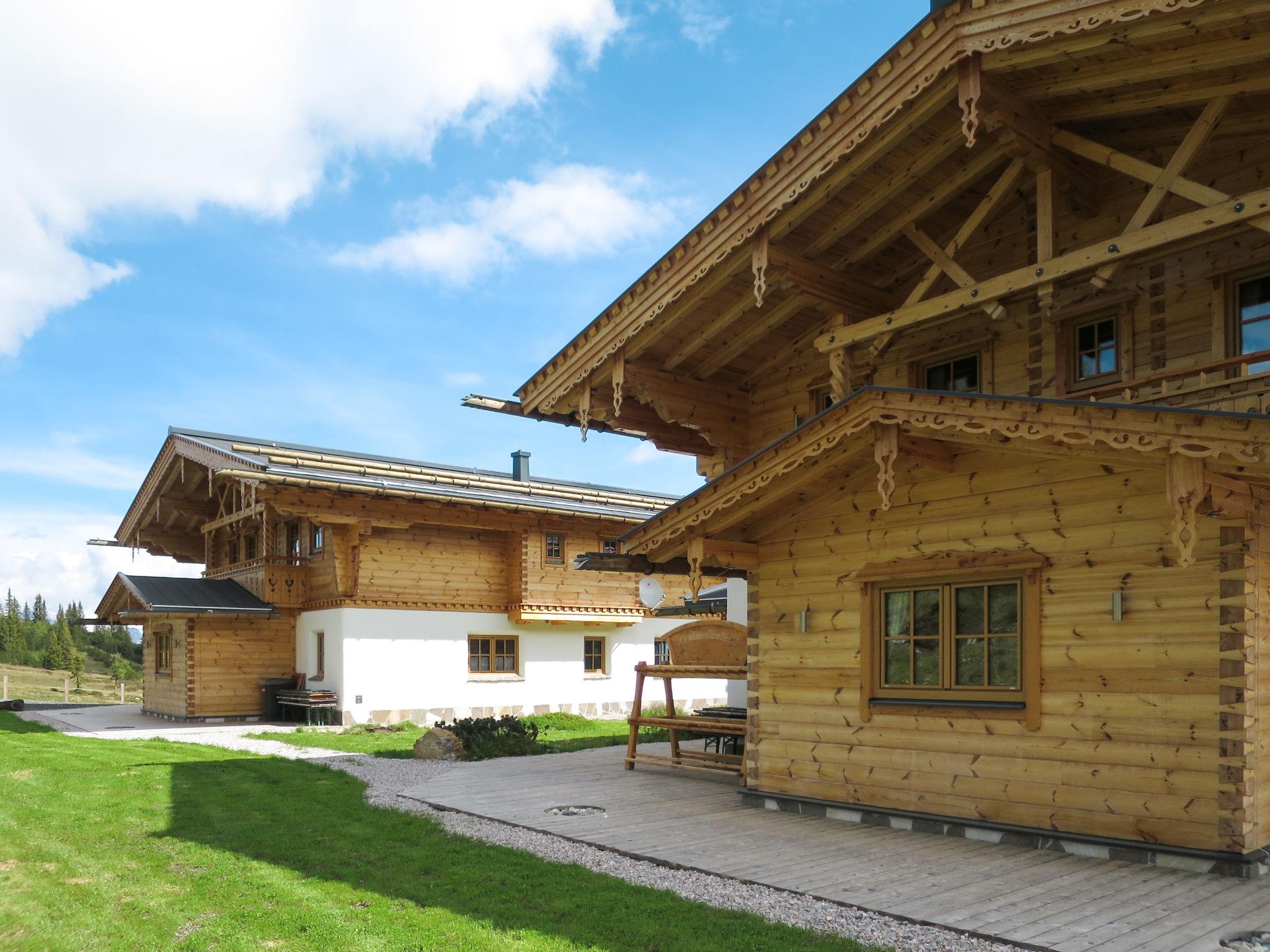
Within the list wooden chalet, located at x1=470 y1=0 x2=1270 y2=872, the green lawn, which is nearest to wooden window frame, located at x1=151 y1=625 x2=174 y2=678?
the green lawn

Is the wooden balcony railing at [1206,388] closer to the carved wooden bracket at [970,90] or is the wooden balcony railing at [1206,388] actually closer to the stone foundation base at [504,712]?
the carved wooden bracket at [970,90]

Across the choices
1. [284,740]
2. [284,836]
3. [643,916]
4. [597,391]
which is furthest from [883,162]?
[284,740]

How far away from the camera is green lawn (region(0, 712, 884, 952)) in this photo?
616 centimetres

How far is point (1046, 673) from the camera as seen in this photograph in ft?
28.5

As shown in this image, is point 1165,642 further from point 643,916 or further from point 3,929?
point 3,929

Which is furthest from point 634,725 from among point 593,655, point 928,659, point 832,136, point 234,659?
point 234,659

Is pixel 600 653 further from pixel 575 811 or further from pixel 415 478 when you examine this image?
pixel 575 811

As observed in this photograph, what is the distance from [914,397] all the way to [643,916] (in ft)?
15.5

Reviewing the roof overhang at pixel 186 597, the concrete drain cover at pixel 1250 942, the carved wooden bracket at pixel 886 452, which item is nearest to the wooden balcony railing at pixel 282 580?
the roof overhang at pixel 186 597

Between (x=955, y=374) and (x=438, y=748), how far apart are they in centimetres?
942

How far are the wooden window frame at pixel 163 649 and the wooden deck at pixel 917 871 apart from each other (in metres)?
16.6

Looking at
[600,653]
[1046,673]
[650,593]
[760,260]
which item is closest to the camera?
[1046,673]

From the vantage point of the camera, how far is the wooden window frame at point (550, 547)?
25.1 m

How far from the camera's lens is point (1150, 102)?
9227mm
